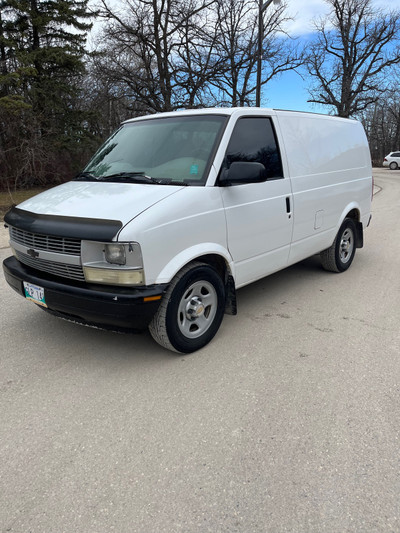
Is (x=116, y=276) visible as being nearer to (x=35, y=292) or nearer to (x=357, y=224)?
(x=35, y=292)

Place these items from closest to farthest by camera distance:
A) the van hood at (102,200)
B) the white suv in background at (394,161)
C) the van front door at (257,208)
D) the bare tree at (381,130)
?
the van hood at (102,200) < the van front door at (257,208) < the white suv in background at (394,161) < the bare tree at (381,130)

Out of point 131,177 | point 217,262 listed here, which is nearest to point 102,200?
point 131,177

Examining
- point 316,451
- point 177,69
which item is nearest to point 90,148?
point 177,69

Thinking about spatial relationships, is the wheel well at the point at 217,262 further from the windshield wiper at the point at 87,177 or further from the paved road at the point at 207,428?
the windshield wiper at the point at 87,177

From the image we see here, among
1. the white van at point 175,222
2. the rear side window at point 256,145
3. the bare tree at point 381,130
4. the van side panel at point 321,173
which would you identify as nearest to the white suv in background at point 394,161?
the bare tree at point 381,130

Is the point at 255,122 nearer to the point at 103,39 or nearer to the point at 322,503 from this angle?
the point at 322,503

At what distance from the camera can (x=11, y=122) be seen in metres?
14.5

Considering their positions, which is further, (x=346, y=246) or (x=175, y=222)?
(x=346, y=246)

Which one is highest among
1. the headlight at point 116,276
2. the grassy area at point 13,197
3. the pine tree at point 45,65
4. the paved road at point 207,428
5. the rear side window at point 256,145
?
the pine tree at point 45,65

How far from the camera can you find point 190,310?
334 centimetres

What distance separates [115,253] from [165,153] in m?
1.29

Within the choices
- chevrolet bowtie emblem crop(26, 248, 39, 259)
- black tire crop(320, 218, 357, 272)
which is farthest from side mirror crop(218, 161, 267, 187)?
black tire crop(320, 218, 357, 272)

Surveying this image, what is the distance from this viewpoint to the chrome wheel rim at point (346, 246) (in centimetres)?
566

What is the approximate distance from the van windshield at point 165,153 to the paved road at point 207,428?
1.49 metres
